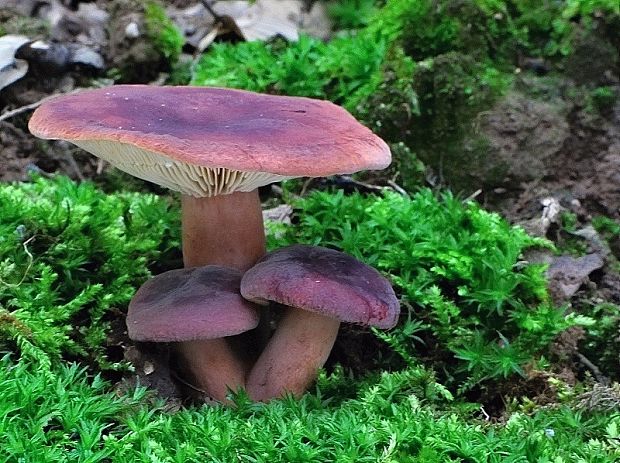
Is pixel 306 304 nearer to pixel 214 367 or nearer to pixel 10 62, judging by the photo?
pixel 214 367

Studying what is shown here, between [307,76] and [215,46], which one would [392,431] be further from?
[215,46]

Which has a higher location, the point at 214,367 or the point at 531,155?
the point at 531,155

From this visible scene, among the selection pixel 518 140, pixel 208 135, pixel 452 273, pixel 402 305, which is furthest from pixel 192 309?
pixel 518 140

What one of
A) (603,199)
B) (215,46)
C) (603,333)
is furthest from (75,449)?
(215,46)

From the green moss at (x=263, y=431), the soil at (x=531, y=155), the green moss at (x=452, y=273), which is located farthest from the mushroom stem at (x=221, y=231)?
the soil at (x=531, y=155)

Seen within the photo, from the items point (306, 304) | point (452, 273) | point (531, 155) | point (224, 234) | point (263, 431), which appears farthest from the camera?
→ point (531, 155)

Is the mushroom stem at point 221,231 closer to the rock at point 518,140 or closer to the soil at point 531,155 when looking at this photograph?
the soil at point 531,155

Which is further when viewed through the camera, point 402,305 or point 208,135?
point 402,305

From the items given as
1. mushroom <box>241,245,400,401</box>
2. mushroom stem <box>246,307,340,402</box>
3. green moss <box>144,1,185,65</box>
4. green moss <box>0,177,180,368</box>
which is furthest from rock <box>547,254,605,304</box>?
green moss <box>144,1,185,65</box>
